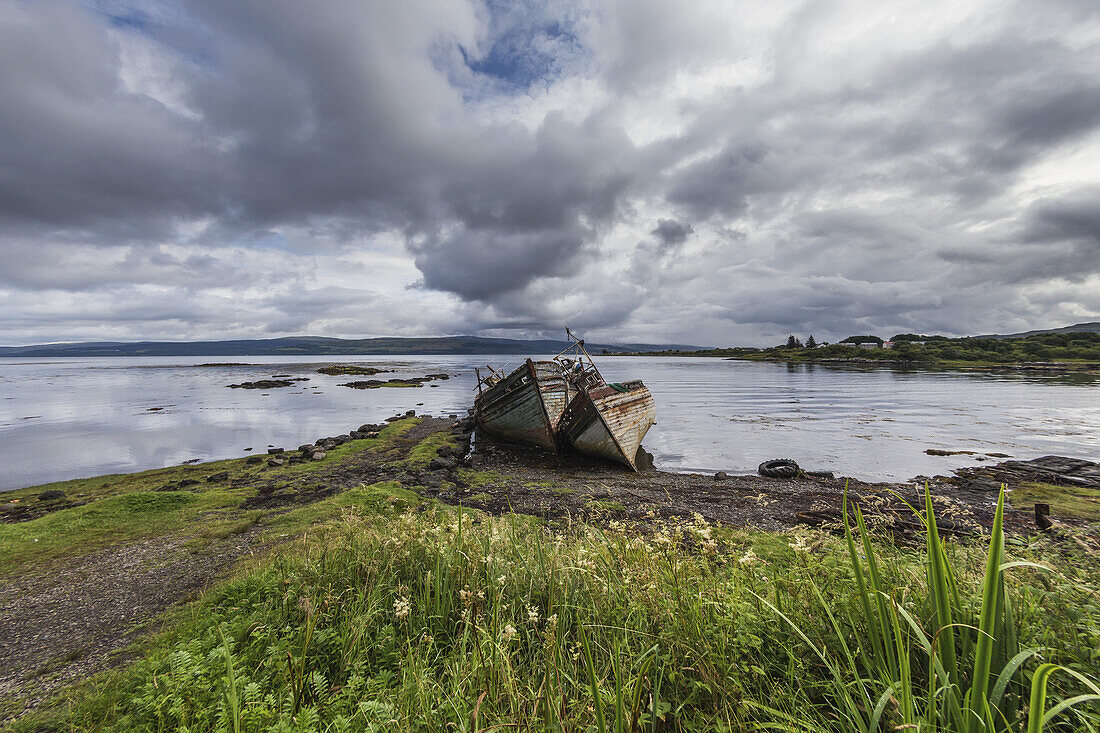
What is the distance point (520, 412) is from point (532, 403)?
4.08 ft

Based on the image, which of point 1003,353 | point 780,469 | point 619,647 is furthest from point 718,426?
point 1003,353

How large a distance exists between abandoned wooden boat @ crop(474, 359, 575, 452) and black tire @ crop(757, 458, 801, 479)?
9.33 m

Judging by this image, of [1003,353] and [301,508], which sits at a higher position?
[1003,353]

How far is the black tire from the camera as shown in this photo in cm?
1670

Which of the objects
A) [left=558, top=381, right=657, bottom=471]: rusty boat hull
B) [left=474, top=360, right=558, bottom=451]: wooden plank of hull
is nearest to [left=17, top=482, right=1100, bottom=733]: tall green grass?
[left=558, top=381, right=657, bottom=471]: rusty boat hull

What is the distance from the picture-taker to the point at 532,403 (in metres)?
21.0

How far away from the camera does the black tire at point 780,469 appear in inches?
658

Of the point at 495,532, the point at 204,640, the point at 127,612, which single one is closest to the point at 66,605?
the point at 127,612

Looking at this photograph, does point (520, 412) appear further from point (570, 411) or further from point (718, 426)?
point (718, 426)

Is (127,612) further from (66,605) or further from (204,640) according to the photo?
(204,640)

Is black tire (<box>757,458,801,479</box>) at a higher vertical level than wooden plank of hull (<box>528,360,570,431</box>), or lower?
lower

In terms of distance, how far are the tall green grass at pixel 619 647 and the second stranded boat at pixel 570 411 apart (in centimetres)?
1361

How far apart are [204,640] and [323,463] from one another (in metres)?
15.3

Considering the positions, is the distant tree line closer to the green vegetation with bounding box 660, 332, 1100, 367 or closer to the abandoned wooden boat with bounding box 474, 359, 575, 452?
the green vegetation with bounding box 660, 332, 1100, 367
